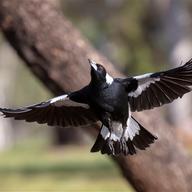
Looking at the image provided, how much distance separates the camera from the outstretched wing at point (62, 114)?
490 centimetres

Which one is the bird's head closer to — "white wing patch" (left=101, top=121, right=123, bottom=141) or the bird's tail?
"white wing patch" (left=101, top=121, right=123, bottom=141)

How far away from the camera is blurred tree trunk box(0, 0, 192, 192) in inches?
273

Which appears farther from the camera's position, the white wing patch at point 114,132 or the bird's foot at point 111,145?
the bird's foot at point 111,145

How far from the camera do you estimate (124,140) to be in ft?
15.8

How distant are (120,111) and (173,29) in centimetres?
2358

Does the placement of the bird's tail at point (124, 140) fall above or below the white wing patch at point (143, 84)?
below

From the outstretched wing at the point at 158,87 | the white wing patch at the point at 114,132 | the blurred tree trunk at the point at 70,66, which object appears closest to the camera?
the white wing patch at the point at 114,132

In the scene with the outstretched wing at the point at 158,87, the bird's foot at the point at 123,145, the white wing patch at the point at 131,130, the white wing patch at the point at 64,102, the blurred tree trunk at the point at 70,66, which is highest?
the blurred tree trunk at the point at 70,66

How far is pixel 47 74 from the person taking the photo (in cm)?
704

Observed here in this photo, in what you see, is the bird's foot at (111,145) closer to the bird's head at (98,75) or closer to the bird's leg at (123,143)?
the bird's leg at (123,143)

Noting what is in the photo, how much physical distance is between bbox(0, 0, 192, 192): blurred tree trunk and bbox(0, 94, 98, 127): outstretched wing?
1.77 meters

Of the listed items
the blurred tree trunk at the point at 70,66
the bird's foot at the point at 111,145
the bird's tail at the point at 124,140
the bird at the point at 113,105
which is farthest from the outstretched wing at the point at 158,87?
the blurred tree trunk at the point at 70,66

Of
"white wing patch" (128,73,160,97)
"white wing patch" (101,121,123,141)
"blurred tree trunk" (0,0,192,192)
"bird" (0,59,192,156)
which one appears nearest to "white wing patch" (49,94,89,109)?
"bird" (0,59,192,156)

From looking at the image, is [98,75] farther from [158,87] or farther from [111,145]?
[158,87]
